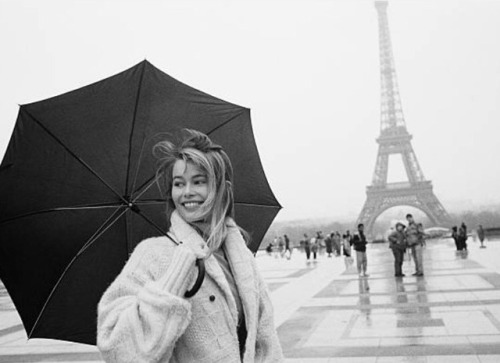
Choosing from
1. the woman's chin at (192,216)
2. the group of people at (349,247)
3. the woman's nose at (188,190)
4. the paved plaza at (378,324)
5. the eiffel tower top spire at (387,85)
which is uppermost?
the eiffel tower top spire at (387,85)

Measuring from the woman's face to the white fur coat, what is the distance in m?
0.04

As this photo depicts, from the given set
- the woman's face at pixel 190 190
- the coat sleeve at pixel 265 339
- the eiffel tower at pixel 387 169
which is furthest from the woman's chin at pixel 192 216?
the eiffel tower at pixel 387 169

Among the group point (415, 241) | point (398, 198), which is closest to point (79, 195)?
point (415, 241)

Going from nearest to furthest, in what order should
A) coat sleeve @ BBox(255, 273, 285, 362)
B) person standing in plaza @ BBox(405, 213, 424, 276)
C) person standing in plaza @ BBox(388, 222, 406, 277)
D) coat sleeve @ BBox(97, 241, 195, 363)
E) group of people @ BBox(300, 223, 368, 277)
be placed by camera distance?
coat sleeve @ BBox(97, 241, 195, 363) < coat sleeve @ BBox(255, 273, 285, 362) < person standing in plaza @ BBox(405, 213, 424, 276) < person standing in plaza @ BBox(388, 222, 406, 277) < group of people @ BBox(300, 223, 368, 277)

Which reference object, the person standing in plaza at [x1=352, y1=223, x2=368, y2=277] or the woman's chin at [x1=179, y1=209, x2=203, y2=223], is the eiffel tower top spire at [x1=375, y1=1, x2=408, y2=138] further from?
the woman's chin at [x1=179, y1=209, x2=203, y2=223]

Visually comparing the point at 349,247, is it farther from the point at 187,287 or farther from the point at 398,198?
the point at 398,198

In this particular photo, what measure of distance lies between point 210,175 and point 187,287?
37 cm

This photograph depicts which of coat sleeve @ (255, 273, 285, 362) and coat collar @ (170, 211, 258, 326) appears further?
coat sleeve @ (255, 273, 285, 362)

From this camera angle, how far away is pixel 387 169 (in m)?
49.2

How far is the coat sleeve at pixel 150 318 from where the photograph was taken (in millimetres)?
1408

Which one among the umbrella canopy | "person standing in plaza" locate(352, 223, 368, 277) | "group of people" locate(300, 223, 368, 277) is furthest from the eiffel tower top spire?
the umbrella canopy

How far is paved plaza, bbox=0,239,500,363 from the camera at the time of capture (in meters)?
5.53

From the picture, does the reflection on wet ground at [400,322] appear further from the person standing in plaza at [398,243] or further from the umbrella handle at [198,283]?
the umbrella handle at [198,283]

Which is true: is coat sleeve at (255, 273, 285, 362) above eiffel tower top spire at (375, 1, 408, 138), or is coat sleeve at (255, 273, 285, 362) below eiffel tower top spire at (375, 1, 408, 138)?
below
